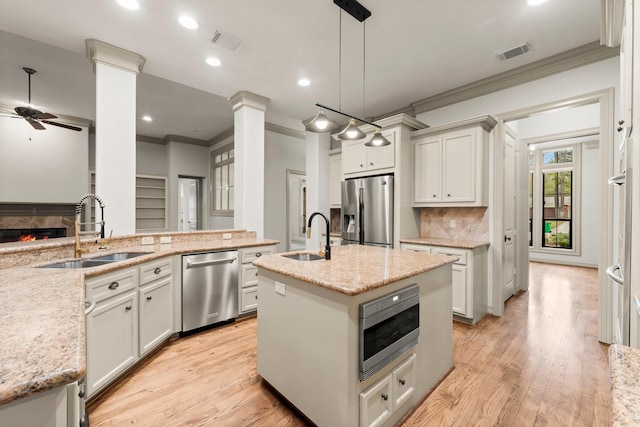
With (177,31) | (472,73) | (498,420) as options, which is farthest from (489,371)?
(177,31)

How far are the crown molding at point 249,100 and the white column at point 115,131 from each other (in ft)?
4.17

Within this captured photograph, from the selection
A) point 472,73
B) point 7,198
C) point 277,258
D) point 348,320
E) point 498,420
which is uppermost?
point 472,73

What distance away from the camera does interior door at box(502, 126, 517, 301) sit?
12.2 feet

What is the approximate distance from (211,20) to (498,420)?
12.2 ft

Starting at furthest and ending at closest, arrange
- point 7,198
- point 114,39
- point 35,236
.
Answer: point 35,236 → point 7,198 → point 114,39

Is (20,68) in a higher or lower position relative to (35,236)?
higher

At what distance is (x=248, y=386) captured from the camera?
210 centimetres

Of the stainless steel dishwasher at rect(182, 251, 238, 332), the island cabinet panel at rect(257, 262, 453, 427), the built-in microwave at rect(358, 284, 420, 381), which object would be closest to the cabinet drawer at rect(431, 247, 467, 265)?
the island cabinet panel at rect(257, 262, 453, 427)

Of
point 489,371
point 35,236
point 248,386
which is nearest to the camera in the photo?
point 248,386

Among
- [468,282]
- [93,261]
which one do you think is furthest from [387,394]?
[93,261]

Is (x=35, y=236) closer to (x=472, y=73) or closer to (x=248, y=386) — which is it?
(x=248, y=386)

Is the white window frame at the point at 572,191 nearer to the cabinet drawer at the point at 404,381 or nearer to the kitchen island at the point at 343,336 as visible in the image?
the kitchen island at the point at 343,336

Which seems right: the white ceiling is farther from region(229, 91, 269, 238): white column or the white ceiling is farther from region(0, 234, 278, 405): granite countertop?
region(0, 234, 278, 405): granite countertop

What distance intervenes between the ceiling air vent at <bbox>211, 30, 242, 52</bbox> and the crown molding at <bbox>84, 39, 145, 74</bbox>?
0.92 meters
